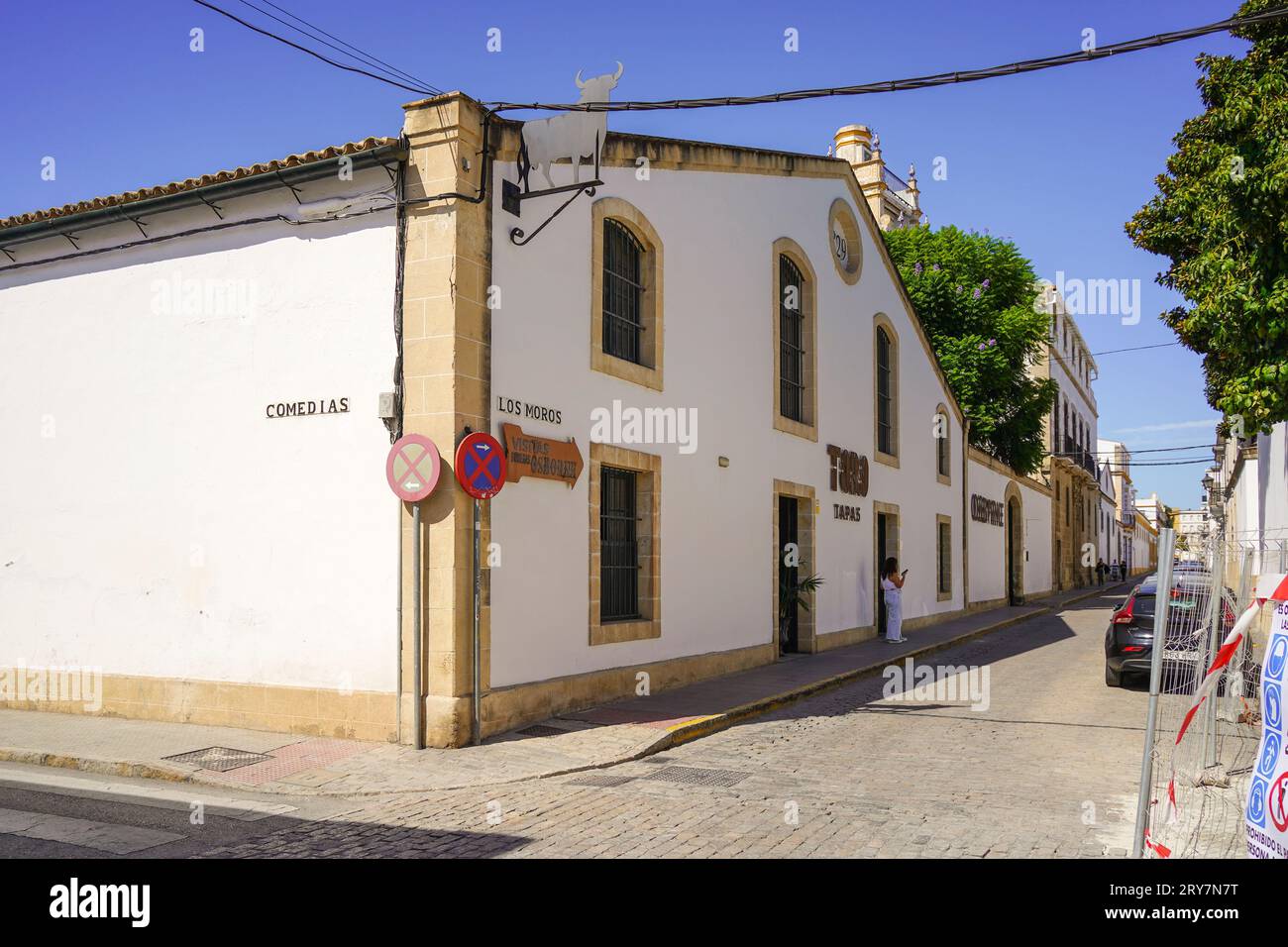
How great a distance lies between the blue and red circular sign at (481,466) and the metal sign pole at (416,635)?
0.55 m

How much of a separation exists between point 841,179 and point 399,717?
46.6 feet

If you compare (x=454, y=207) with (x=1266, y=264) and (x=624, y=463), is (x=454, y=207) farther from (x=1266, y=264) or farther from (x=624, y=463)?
(x=1266, y=264)

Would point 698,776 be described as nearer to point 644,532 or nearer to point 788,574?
point 644,532

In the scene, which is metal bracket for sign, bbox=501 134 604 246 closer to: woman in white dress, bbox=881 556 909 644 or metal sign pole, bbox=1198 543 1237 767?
metal sign pole, bbox=1198 543 1237 767

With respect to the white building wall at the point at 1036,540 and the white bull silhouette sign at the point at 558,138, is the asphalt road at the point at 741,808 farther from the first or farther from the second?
the white building wall at the point at 1036,540

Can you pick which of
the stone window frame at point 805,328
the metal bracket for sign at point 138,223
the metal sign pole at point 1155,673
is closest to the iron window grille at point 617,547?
the stone window frame at point 805,328

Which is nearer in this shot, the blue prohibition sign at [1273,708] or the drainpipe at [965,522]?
the blue prohibition sign at [1273,708]

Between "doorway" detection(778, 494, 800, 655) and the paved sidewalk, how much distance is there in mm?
4212

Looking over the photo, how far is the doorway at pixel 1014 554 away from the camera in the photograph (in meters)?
33.1

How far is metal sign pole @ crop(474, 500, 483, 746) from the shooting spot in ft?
29.3

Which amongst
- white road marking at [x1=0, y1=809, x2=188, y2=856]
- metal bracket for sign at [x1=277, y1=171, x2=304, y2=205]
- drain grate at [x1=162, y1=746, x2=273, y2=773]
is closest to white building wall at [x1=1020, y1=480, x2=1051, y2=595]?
metal bracket for sign at [x1=277, y1=171, x2=304, y2=205]

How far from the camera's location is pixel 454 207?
912 centimetres

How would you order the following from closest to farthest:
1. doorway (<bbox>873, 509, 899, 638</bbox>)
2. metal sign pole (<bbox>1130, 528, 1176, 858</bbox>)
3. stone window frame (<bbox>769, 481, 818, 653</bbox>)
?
metal sign pole (<bbox>1130, 528, 1176, 858</bbox>)
stone window frame (<bbox>769, 481, 818, 653</bbox>)
doorway (<bbox>873, 509, 899, 638</bbox>)

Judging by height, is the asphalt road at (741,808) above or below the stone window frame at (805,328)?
below
